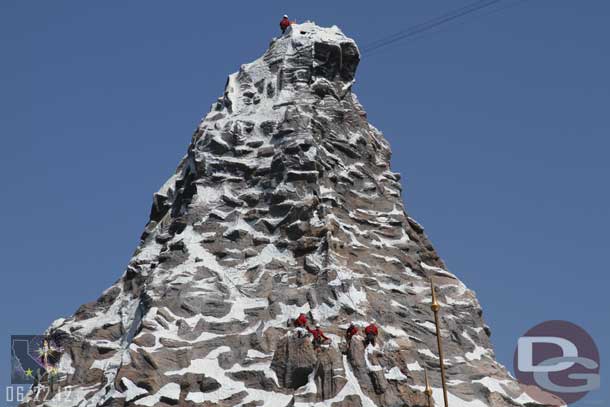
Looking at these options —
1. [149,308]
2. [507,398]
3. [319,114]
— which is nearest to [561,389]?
[507,398]

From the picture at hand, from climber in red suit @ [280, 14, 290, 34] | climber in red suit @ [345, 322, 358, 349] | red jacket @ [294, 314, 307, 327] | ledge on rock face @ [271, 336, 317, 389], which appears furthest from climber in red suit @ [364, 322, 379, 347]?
climber in red suit @ [280, 14, 290, 34]

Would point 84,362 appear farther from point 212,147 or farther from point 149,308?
point 212,147

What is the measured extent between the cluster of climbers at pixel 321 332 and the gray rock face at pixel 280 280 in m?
0.50

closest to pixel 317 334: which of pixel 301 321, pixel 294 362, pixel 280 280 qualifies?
pixel 301 321

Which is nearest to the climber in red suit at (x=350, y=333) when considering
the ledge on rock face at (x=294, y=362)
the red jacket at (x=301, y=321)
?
the ledge on rock face at (x=294, y=362)

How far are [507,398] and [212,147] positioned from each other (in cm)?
3086

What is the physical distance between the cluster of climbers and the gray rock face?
1.64 feet

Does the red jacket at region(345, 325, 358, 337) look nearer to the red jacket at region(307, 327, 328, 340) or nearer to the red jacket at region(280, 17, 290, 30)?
the red jacket at region(307, 327, 328, 340)

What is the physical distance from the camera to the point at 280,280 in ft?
342

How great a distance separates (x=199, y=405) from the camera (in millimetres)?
95000

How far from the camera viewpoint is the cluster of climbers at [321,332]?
94750 millimetres

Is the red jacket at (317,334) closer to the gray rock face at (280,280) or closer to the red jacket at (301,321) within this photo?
the gray rock face at (280,280)

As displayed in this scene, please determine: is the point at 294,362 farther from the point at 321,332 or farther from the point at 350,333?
the point at 350,333

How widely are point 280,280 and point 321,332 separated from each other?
31.1 feet
